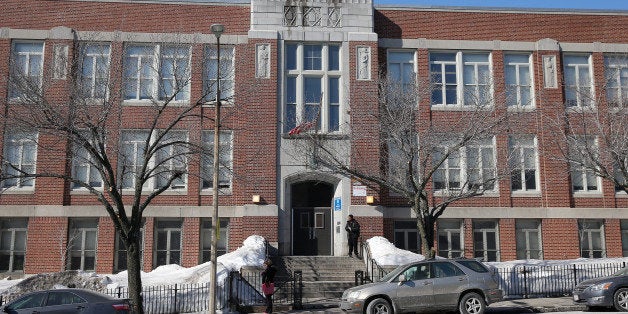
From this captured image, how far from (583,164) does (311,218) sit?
35.7 feet

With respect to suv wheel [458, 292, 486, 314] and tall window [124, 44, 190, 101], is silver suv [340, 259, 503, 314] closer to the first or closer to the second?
suv wheel [458, 292, 486, 314]

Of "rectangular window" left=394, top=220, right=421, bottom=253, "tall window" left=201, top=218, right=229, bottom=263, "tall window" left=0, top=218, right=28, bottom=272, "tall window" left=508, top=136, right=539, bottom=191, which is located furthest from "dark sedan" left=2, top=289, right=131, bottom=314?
"tall window" left=508, top=136, right=539, bottom=191

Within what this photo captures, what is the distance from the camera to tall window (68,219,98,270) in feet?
82.8

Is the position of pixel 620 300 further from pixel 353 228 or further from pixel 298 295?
pixel 353 228

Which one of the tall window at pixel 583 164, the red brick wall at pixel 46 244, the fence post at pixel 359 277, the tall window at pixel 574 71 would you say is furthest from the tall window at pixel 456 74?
the red brick wall at pixel 46 244

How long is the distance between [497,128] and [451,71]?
6.52 meters

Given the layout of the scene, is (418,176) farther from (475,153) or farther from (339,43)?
(339,43)

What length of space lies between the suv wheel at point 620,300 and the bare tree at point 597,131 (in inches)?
185

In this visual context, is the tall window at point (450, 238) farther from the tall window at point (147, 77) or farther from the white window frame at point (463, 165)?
the tall window at point (147, 77)

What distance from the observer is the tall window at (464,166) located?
22766 mm

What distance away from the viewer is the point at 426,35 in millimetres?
27797

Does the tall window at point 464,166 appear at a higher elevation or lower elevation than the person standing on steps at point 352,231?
higher

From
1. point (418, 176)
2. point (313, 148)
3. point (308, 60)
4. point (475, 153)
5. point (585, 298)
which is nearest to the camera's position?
point (585, 298)

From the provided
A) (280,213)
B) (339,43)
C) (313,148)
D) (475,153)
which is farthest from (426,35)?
(280,213)
